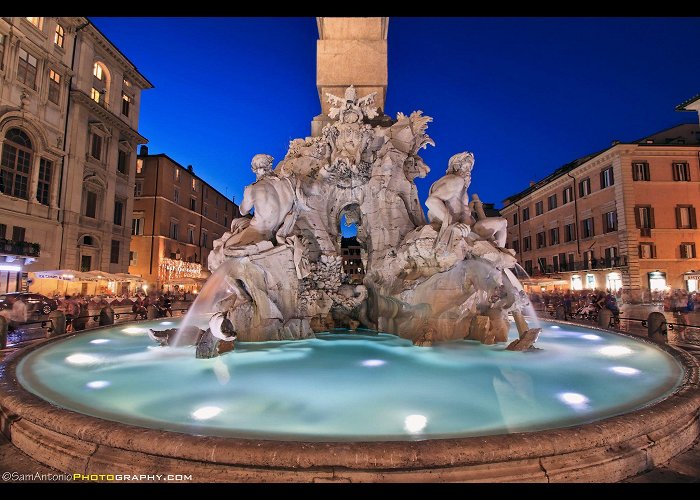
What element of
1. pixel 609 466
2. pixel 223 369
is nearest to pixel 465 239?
pixel 223 369

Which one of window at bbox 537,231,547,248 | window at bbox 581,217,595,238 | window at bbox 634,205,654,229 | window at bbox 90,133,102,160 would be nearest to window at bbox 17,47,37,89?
window at bbox 90,133,102,160

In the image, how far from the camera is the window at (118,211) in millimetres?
31078

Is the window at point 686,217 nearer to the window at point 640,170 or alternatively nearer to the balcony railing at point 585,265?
the window at point 640,170

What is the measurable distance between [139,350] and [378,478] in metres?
5.47

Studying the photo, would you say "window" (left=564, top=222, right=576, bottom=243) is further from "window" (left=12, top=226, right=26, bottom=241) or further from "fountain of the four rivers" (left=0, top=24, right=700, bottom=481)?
"window" (left=12, top=226, right=26, bottom=241)

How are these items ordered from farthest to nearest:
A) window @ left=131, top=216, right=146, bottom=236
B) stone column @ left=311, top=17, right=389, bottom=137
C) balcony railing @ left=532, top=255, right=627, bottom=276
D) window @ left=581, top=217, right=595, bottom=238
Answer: window @ left=131, top=216, right=146, bottom=236 < window @ left=581, top=217, right=595, bottom=238 < balcony railing @ left=532, top=255, right=627, bottom=276 < stone column @ left=311, top=17, right=389, bottom=137

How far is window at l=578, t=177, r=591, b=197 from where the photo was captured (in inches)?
1282

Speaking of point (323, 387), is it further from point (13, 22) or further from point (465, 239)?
point (13, 22)

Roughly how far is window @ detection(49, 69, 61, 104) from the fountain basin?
26.2 metres

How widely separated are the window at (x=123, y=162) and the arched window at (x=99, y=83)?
156 inches

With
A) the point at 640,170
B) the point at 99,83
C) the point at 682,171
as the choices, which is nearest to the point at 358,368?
the point at 640,170

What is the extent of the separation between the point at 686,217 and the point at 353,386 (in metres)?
34.6

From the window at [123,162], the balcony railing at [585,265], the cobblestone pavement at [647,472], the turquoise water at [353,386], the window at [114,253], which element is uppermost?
the window at [123,162]

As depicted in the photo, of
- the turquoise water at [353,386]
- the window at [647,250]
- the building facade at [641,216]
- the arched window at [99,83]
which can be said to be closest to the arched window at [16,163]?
the arched window at [99,83]
